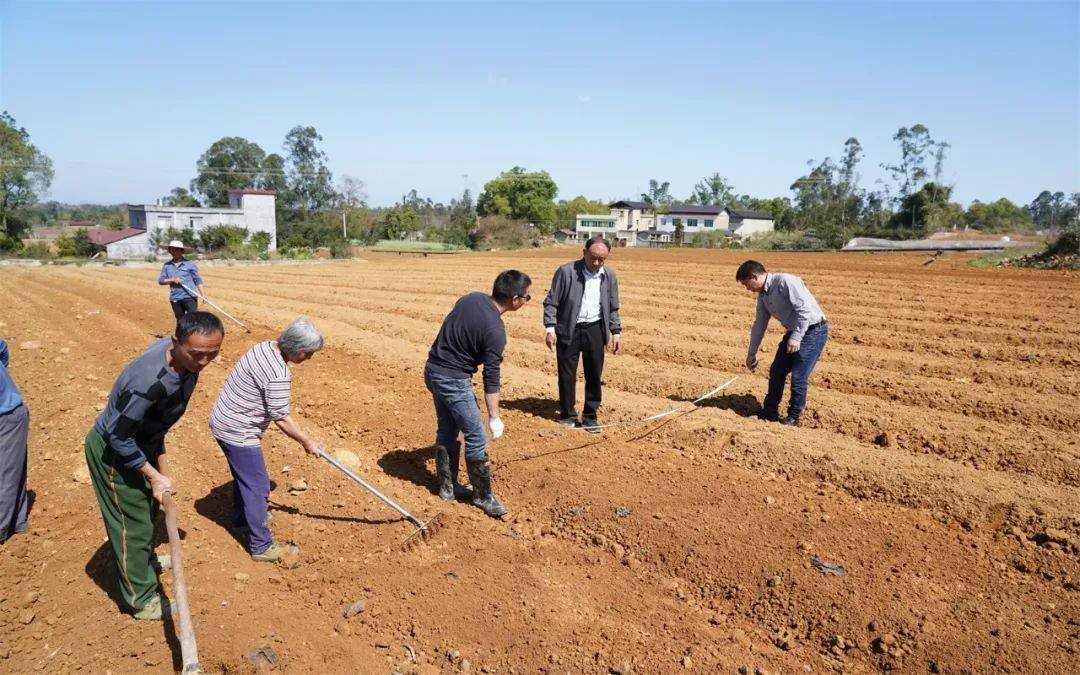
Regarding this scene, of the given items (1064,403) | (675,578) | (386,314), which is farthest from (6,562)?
(386,314)

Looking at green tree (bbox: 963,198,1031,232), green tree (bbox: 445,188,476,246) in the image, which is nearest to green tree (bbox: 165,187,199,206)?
green tree (bbox: 445,188,476,246)

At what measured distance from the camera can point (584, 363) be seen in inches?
270

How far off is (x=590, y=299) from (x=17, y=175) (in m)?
54.2

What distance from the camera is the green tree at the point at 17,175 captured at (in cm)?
4441

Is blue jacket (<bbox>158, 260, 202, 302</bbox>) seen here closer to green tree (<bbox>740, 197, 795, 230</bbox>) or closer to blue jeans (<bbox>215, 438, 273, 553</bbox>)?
blue jeans (<bbox>215, 438, 273, 553</bbox>)

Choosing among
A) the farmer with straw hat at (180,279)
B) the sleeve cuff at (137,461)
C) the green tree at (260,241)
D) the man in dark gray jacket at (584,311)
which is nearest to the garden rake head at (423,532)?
the sleeve cuff at (137,461)

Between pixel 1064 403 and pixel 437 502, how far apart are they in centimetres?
701

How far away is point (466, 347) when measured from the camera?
4871 mm

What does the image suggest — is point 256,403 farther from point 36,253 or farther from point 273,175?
point 273,175

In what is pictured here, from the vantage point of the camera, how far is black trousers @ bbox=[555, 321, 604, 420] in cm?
669

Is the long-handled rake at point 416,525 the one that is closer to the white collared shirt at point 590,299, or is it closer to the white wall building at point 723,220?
the white collared shirt at point 590,299

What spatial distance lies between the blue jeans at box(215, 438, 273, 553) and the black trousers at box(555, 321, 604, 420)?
10.6 feet

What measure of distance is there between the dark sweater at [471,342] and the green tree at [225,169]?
7928 centimetres

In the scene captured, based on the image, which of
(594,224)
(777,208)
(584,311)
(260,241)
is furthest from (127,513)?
(777,208)
